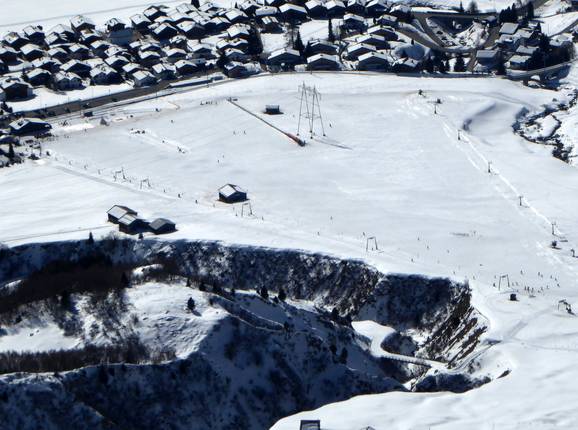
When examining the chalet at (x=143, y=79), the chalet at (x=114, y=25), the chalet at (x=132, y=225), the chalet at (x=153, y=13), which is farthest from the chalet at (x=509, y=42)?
the chalet at (x=132, y=225)

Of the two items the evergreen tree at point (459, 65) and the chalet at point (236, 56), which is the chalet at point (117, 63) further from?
Result: the evergreen tree at point (459, 65)

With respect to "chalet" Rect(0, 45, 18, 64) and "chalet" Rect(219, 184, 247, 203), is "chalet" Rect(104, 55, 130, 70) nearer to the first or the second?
"chalet" Rect(0, 45, 18, 64)

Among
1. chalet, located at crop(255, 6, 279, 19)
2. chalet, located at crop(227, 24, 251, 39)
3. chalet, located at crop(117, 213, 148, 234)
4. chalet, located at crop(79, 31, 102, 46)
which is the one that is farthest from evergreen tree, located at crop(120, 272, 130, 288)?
chalet, located at crop(255, 6, 279, 19)

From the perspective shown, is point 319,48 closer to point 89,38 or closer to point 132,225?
point 89,38

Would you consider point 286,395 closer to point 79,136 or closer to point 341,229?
point 341,229

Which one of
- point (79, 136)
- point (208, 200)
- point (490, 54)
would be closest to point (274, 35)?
point (490, 54)

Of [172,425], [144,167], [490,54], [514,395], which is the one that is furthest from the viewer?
[490,54]

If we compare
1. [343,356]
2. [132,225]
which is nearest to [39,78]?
[132,225]
